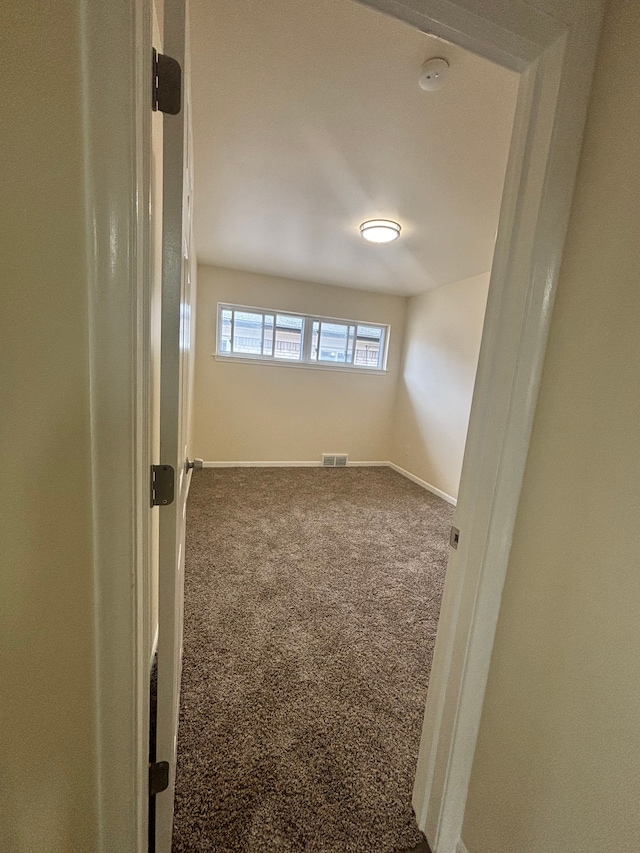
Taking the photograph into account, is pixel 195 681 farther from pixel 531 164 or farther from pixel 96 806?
pixel 531 164

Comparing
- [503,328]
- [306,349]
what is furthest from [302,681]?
[306,349]

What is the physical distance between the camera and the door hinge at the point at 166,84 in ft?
1.97

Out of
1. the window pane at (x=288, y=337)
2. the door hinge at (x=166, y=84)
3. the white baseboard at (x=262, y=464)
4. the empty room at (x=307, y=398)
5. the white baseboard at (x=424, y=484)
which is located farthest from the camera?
the window pane at (x=288, y=337)

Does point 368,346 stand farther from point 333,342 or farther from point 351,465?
point 351,465

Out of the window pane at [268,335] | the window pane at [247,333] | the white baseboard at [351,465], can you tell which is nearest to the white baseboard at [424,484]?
the white baseboard at [351,465]

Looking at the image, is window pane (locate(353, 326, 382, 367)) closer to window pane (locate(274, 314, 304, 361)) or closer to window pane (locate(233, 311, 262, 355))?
window pane (locate(274, 314, 304, 361))

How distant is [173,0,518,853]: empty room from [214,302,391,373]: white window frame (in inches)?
1.6

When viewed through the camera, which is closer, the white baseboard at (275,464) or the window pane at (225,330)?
the window pane at (225,330)

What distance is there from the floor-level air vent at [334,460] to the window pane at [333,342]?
4.47 feet

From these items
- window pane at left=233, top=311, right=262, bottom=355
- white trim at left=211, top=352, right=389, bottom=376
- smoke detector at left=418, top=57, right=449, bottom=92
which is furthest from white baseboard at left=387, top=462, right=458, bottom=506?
smoke detector at left=418, top=57, right=449, bottom=92

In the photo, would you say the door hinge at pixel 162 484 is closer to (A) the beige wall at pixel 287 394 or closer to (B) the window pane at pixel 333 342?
(A) the beige wall at pixel 287 394

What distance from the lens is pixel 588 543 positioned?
26.9 inches

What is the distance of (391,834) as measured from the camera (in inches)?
39.5

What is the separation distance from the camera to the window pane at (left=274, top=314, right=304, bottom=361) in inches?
181
